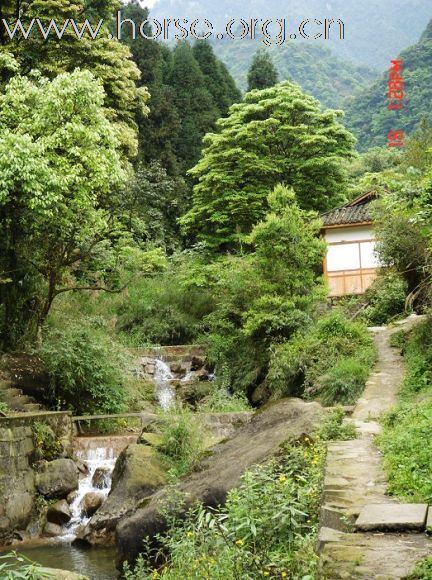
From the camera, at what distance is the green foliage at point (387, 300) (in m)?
20.1

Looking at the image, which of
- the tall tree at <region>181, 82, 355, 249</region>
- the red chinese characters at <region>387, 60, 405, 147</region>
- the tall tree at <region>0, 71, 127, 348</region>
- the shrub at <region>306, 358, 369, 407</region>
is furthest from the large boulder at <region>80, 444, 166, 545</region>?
the red chinese characters at <region>387, 60, 405, 147</region>

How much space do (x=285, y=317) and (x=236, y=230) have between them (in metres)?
10.4

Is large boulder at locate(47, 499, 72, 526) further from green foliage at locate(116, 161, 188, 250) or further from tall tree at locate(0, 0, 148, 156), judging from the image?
green foliage at locate(116, 161, 188, 250)

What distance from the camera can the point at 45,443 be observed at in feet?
43.6

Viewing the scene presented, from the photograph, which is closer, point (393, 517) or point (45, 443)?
point (393, 517)

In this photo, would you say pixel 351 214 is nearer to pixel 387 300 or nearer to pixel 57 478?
pixel 387 300

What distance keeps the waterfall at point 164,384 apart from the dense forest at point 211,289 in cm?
51

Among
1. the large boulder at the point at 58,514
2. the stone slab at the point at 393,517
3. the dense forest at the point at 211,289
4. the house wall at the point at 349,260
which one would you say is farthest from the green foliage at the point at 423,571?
the house wall at the point at 349,260

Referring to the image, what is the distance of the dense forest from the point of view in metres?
6.56

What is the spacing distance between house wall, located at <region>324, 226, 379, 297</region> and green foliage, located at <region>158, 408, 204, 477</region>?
15287 millimetres

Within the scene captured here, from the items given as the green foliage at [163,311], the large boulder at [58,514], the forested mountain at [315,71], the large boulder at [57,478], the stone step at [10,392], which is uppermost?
the forested mountain at [315,71]

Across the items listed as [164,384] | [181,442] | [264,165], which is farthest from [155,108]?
[181,442]

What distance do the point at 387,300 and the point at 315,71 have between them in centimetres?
6697

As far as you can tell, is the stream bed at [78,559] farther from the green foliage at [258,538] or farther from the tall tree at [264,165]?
the tall tree at [264,165]
